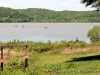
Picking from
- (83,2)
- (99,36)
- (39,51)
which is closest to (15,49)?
(39,51)

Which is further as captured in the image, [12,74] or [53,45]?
[53,45]

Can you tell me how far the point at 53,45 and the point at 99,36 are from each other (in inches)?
2626

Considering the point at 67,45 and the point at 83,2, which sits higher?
the point at 83,2

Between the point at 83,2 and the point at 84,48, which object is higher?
the point at 83,2

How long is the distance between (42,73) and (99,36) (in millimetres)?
89110

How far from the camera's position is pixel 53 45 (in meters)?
39.7

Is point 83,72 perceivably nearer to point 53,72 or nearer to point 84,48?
point 53,72

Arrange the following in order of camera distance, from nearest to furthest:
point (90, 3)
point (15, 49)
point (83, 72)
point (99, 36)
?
→ point (83, 72)
point (90, 3)
point (15, 49)
point (99, 36)

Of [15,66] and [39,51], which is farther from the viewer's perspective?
[39,51]

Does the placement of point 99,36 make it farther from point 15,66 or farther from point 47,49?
point 15,66

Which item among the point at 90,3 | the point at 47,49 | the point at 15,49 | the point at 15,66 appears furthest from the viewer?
the point at 47,49

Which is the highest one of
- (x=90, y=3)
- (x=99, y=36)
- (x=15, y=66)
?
(x=90, y=3)

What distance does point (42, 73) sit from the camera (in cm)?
1678

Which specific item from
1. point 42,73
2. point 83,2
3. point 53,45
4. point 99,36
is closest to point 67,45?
point 53,45
